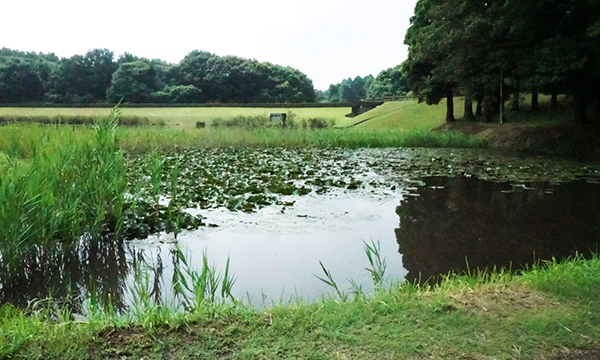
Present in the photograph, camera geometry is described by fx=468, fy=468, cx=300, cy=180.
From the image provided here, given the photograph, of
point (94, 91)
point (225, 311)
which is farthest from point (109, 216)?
point (94, 91)

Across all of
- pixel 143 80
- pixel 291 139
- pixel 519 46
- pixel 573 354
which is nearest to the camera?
pixel 573 354

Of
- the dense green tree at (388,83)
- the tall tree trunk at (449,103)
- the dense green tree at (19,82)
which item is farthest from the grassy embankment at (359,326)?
the dense green tree at (388,83)

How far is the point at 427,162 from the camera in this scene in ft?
35.3

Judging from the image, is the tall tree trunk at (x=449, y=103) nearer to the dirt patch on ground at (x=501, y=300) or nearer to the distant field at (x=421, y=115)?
the distant field at (x=421, y=115)

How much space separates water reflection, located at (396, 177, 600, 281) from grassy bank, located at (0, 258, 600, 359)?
3.51 feet

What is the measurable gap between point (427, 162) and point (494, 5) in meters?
5.64

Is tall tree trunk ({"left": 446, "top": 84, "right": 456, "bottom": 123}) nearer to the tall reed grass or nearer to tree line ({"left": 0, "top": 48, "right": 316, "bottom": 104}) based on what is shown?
tree line ({"left": 0, "top": 48, "right": 316, "bottom": 104})

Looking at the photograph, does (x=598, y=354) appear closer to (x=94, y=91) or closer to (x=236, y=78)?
(x=94, y=91)

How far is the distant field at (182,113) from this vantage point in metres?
23.1

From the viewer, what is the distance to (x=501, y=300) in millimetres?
2594

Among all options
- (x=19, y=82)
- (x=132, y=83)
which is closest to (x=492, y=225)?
(x=19, y=82)

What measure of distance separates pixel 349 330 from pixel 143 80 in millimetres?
32855

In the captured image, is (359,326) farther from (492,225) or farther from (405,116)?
(405,116)

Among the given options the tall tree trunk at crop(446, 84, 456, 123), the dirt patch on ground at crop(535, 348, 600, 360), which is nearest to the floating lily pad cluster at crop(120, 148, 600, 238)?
the dirt patch on ground at crop(535, 348, 600, 360)
